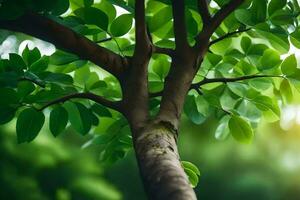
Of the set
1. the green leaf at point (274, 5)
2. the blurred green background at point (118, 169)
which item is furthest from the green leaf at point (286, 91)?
the blurred green background at point (118, 169)

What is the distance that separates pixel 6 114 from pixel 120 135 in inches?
7.4

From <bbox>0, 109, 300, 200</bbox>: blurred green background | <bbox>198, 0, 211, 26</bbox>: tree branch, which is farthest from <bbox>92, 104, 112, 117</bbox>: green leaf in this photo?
<bbox>0, 109, 300, 200</bbox>: blurred green background

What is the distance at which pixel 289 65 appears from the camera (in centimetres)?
69

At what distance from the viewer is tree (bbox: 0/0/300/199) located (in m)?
0.55

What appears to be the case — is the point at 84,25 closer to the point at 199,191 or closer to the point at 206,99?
the point at 206,99

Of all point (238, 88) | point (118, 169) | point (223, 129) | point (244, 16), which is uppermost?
point (244, 16)

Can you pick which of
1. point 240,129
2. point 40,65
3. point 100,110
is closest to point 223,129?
point 240,129

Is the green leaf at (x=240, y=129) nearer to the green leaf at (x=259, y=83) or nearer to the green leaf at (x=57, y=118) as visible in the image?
the green leaf at (x=259, y=83)

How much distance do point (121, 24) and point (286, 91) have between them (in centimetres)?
24

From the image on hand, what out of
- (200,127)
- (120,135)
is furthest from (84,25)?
(200,127)

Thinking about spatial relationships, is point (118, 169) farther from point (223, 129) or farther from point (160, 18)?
point (160, 18)

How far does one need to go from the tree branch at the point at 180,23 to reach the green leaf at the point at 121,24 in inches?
3.5

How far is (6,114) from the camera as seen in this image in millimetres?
654

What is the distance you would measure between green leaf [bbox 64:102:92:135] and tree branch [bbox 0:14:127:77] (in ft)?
0.47
